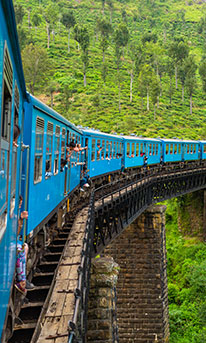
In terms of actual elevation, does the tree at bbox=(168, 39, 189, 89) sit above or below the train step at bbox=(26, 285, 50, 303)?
above

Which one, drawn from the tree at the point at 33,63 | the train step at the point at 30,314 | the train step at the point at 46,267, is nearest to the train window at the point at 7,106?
the train step at the point at 30,314

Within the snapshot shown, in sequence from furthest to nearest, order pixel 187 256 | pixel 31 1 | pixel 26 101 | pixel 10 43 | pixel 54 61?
1. pixel 31 1
2. pixel 54 61
3. pixel 187 256
4. pixel 26 101
5. pixel 10 43

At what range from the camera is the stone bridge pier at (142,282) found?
20.5 metres

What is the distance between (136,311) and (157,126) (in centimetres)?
4555

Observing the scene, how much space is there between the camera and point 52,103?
62.2 meters

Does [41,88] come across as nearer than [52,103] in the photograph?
Result: No

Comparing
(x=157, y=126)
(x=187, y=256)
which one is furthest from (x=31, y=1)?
(x=187, y=256)

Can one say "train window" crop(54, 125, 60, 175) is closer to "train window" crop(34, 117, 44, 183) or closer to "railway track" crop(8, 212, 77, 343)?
"train window" crop(34, 117, 44, 183)

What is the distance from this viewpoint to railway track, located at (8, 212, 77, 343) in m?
4.98

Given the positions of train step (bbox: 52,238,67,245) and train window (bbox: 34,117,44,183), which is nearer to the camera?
train window (bbox: 34,117,44,183)

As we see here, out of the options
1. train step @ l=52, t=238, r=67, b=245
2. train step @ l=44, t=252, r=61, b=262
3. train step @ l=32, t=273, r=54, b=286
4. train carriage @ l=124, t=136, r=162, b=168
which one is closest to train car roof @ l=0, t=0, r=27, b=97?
train step @ l=32, t=273, r=54, b=286

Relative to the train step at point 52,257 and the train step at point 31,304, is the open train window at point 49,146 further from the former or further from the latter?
the train step at point 31,304

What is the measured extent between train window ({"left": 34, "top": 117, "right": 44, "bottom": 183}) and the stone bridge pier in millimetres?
16202

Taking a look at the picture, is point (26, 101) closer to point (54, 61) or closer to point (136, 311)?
point (136, 311)
